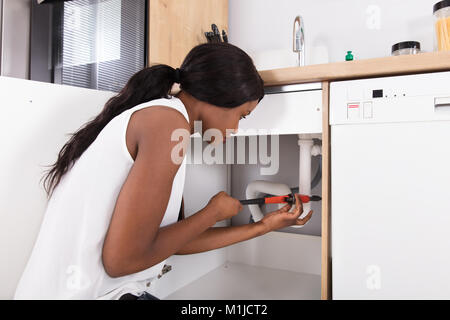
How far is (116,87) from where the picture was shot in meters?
1.16

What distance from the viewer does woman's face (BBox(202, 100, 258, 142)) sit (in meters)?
0.75

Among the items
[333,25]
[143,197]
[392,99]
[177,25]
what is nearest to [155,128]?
[143,197]

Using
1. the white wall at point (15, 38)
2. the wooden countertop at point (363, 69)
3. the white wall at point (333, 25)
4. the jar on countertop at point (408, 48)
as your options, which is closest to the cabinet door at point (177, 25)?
the white wall at point (333, 25)

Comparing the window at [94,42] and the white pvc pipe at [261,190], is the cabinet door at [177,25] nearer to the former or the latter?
the window at [94,42]

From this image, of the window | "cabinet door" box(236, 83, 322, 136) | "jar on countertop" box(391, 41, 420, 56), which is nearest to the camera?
"cabinet door" box(236, 83, 322, 136)

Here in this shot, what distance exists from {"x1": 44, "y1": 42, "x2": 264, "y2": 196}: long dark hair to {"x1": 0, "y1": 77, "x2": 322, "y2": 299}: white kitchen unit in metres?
0.06

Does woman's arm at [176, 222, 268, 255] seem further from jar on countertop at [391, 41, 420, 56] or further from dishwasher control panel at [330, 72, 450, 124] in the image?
jar on countertop at [391, 41, 420, 56]

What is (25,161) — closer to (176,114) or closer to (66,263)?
(66,263)

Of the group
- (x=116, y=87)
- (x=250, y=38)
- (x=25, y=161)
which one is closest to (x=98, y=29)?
(x=116, y=87)

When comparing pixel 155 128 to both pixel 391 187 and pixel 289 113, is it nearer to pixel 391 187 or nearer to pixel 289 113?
pixel 289 113

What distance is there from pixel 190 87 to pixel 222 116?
0.10 m

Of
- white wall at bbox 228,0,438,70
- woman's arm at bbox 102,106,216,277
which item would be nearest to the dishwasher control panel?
woman's arm at bbox 102,106,216,277

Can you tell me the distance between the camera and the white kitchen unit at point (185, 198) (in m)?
0.67

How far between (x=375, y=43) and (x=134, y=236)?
1276 mm
